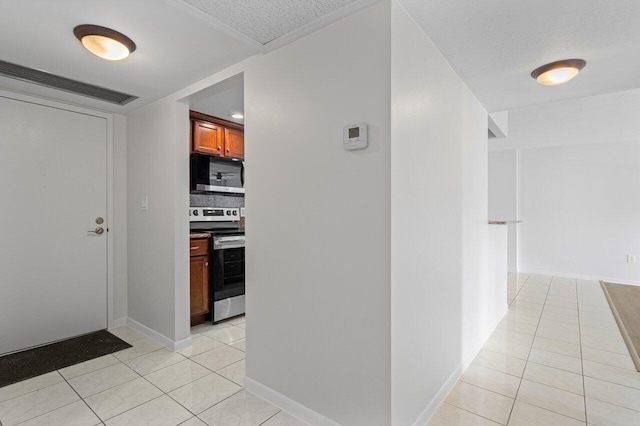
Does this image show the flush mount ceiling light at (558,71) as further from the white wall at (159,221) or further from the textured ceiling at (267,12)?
the white wall at (159,221)

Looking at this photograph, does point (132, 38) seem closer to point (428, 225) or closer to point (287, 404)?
point (428, 225)

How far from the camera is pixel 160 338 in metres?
2.90

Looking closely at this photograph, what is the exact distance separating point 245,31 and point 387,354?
72.3 inches

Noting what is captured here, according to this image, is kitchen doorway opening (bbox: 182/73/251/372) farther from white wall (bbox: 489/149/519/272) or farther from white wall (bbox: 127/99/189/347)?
white wall (bbox: 489/149/519/272)

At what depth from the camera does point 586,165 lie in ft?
18.1

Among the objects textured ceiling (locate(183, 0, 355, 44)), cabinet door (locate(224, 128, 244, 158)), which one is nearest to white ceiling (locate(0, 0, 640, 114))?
textured ceiling (locate(183, 0, 355, 44))

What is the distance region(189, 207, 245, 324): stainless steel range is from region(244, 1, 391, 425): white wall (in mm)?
1315

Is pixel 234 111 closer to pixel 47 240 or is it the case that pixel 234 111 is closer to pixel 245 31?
pixel 245 31

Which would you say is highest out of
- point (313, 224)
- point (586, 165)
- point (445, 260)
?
point (586, 165)

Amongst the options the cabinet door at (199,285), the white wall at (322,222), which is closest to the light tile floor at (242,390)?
the cabinet door at (199,285)

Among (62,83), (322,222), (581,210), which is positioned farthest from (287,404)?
(581,210)

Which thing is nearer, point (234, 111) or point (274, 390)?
point (274, 390)

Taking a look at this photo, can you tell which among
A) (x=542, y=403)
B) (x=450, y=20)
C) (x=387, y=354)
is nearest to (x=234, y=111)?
(x=450, y=20)

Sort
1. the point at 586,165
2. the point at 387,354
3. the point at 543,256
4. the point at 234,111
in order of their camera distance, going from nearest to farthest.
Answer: the point at 387,354 → the point at 234,111 → the point at 586,165 → the point at 543,256
